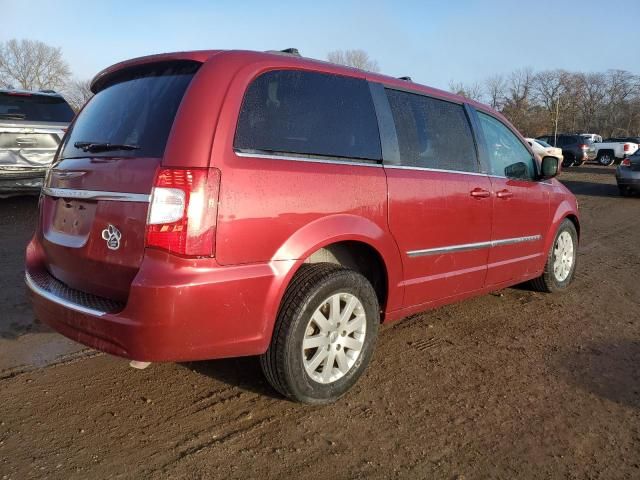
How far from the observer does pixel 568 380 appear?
3.23m

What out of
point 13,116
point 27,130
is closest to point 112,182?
point 27,130

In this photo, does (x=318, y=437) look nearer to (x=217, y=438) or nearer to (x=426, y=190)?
(x=217, y=438)

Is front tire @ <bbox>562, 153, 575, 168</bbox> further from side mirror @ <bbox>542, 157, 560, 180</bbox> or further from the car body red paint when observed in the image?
the car body red paint

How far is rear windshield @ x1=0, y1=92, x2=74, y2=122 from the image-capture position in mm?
7172

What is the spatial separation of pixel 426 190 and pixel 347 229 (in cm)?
80

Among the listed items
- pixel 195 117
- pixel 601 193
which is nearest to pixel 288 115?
pixel 195 117

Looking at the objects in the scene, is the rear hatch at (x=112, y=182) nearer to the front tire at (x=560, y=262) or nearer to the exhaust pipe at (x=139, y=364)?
the exhaust pipe at (x=139, y=364)

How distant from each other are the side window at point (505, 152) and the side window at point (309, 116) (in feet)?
4.76

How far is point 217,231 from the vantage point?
93.7 inches

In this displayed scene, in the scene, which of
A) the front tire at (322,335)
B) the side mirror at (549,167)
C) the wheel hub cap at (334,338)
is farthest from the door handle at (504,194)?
the wheel hub cap at (334,338)

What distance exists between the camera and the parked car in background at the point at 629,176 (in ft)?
45.9

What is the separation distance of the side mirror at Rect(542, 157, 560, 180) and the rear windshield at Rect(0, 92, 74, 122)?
6436 mm

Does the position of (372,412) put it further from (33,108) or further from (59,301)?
(33,108)

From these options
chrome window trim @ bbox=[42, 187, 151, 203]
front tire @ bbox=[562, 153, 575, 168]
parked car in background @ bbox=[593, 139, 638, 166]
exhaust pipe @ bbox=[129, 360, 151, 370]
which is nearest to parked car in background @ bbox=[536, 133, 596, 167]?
front tire @ bbox=[562, 153, 575, 168]
